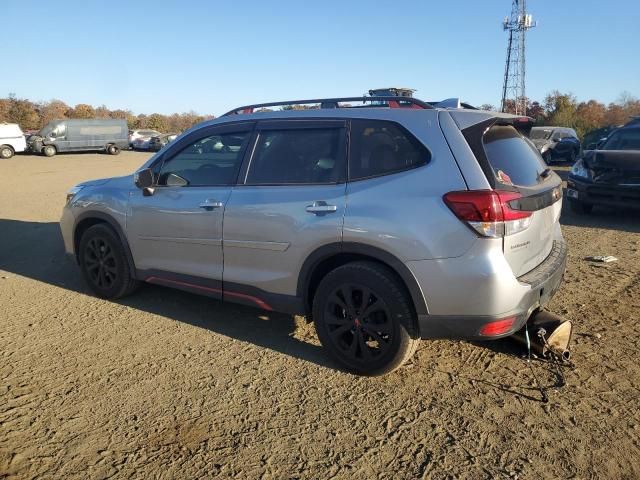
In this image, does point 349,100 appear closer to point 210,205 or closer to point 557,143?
point 210,205

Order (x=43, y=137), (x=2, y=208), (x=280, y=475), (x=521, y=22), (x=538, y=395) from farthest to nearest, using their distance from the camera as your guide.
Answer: (x=521, y=22) < (x=43, y=137) < (x=2, y=208) < (x=538, y=395) < (x=280, y=475)

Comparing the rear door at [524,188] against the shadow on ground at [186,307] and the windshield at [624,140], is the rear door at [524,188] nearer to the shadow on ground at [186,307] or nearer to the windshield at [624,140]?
the shadow on ground at [186,307]

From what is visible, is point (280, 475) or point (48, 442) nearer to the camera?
point (280, 475)

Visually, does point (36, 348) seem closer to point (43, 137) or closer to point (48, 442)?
point (48, 442)

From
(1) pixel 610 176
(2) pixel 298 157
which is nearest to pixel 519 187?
(2) pixel 298 157

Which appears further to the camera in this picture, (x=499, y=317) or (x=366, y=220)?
(x=366, y=220)

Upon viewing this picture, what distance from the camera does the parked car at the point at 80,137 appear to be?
98.0 feet

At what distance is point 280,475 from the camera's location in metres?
2.51

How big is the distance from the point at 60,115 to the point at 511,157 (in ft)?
223

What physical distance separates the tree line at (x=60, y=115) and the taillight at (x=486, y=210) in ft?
135

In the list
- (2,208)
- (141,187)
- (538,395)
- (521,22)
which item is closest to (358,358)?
(538,395)

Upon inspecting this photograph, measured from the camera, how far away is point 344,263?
3.53m

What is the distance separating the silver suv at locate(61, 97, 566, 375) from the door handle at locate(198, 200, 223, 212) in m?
0.01

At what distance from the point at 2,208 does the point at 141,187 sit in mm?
7449
